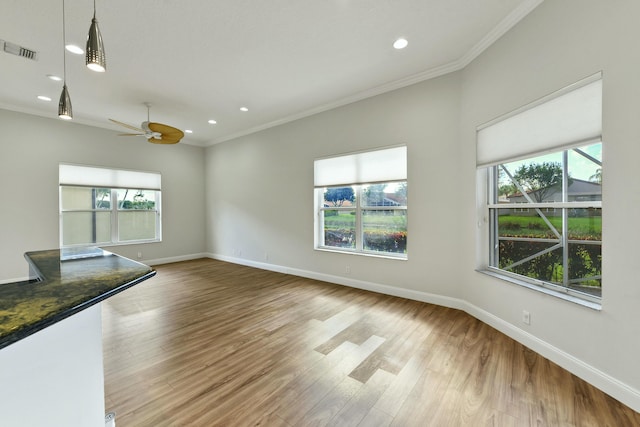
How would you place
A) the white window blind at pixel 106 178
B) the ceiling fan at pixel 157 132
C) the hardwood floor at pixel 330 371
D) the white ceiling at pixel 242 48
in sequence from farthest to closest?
the white window blind at pixel 106 178 → the ceiling fan at pixel 157 132 → the white ceiling at pixel 242 48 → the hardwood floor at pixel 330 371

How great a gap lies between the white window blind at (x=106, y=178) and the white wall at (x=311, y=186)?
1.40 metres

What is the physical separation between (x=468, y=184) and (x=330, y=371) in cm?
266

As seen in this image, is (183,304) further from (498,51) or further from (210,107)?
(498,51)

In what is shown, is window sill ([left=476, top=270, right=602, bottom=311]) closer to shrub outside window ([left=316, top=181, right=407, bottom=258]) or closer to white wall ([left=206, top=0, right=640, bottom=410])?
white wall ([left=206, top=0, right=640, bottom=410])

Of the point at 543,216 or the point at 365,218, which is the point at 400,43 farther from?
the point at 365,218

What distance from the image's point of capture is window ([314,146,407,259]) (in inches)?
159

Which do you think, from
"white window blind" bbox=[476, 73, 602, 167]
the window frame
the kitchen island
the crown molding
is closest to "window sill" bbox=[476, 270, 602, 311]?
the window frame

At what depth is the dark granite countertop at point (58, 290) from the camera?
78 centimetres

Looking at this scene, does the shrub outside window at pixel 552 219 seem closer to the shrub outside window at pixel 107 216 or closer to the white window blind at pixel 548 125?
the white window blind at pixel 548 125

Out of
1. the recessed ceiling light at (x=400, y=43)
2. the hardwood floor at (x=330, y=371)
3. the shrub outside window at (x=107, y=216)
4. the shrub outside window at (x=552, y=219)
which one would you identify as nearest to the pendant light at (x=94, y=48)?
the hardwood floor at (x=330, y=371)

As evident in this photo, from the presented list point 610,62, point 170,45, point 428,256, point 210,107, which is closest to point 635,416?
point 428,256

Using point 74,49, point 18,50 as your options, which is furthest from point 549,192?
point 18,50

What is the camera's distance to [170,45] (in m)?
2.95

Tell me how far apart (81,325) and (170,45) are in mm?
3064
